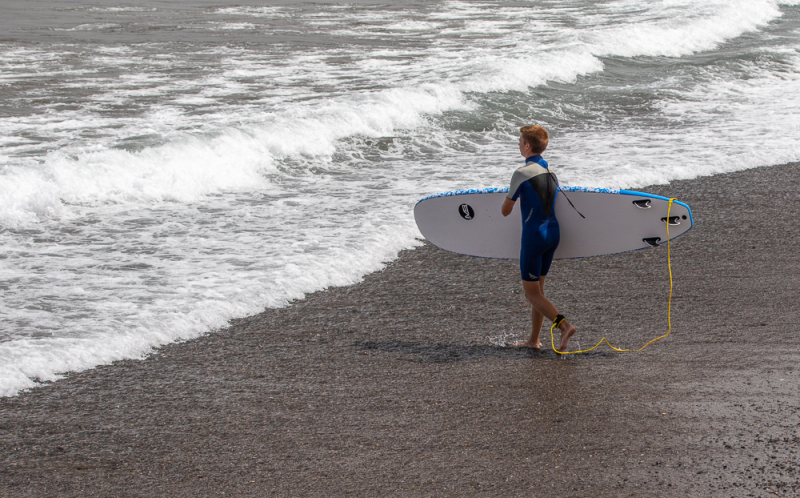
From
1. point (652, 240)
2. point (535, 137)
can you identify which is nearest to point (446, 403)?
point (535, 137)

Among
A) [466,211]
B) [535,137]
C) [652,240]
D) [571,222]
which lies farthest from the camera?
[466,211]

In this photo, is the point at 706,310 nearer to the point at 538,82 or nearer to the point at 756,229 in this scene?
the point at 756,229

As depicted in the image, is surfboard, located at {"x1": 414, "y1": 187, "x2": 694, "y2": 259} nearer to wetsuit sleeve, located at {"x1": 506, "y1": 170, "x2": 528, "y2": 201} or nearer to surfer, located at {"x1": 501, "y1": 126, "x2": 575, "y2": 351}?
surfer, located at {"x1": 501, "y1": 126, "x2": 575, "y2": 351}

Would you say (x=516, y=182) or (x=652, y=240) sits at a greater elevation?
(x=516, y=182)

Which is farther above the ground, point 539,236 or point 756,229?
point 539,236

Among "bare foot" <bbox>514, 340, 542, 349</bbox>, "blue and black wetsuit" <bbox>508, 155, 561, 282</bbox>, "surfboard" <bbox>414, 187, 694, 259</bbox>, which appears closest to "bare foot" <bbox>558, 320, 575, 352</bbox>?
"bare foot" <bbox>514, 340, 542, 349</bbox>

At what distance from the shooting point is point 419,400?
3852 mm

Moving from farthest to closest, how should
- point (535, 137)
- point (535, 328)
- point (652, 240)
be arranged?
1. point (652, 240)
2. point (535, 328)
3. point (535, 137)

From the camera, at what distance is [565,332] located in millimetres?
4398

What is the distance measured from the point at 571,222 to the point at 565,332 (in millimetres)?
901

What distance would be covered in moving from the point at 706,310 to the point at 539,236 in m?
1.51

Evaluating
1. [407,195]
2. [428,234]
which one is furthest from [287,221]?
[428,234]

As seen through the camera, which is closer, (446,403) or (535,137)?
(446,403)

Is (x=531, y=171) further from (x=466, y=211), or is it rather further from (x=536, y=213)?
(x=466, y=211)
